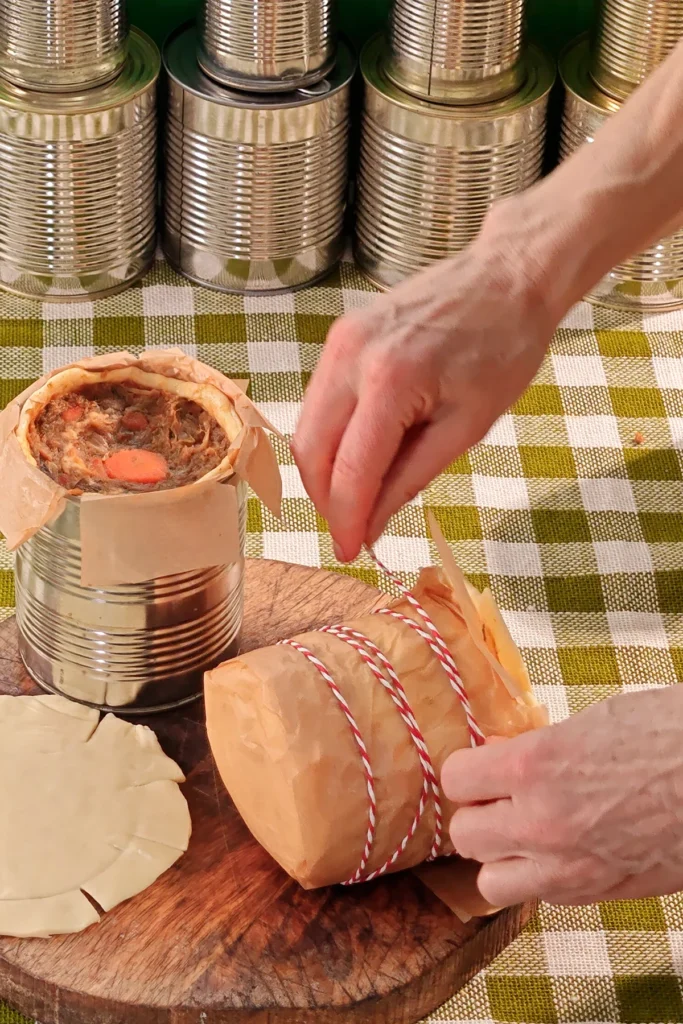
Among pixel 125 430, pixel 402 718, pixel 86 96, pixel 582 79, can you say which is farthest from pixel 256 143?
pixel 402 718

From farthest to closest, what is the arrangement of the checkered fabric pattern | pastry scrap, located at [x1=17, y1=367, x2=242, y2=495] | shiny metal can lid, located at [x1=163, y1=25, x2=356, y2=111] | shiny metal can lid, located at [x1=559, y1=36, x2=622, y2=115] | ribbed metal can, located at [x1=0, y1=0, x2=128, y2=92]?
shiny metal can lid, located at [x1=559, y1=36, x2=622, y2=115] < shiny metal can lid, located at [x1=163, y1=25, x2=356, y2=111] < ribbed metal can, located at [x1=0, y1=0, x2=128, y2=92] < the checkered fabric pattern < pastry scrap, located at [x1=17, y1=367, x2=242, y2=495]

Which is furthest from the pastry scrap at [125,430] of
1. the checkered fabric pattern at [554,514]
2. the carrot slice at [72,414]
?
the checkered fabric pattern at [554,514]

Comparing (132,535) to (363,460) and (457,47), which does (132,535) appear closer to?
(363,460)

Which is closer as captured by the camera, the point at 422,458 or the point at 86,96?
the point at 422,458

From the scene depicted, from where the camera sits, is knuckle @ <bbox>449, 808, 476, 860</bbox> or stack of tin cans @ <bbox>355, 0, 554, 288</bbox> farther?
stack of tin cans @ <bbox>355, 0, 554, 288</bbox>

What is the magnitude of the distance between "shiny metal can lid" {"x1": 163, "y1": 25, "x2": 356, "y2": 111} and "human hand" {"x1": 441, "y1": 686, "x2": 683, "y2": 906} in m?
1.41

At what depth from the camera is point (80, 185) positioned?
218 centimetres

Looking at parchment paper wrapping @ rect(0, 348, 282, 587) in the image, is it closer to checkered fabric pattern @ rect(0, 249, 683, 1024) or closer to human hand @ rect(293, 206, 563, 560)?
human hand @ rect(293, 206, 563, 560)

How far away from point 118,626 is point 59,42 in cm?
120

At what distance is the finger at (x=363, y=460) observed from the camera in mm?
1146

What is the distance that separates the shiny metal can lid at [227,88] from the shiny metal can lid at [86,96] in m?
0.04

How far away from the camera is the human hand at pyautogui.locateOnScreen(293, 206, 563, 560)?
1.15 meters

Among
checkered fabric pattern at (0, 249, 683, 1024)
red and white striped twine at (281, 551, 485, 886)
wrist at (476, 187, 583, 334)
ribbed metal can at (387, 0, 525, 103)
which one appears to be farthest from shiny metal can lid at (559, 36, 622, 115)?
red and white striped twine at (281, 551, 485, 886)

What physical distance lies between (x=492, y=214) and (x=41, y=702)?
64 centimetres
